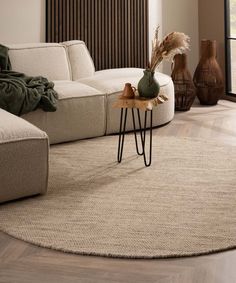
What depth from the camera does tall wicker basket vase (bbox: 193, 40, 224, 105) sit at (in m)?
6.21

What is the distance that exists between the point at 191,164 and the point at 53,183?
37.8 inches

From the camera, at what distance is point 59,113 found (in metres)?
4.69

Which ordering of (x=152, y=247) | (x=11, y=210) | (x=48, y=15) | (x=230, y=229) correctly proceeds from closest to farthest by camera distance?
(x=152, y=247) → (x=230, y=229) → (x=11, y=210) → (x=48, y=15)

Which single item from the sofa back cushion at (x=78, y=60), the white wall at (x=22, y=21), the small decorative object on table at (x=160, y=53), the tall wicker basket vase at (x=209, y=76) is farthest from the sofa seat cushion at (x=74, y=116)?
the tall wicker basket vase at (x=209, y=76)

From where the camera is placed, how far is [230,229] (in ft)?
9.83

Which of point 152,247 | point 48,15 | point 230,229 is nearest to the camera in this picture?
point 152,247

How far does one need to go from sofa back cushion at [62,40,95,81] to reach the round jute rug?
1.19 m

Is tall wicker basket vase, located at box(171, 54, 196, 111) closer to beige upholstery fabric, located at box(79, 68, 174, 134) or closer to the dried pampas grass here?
beige upholstery fabric, located at box(79, 68, 174, 134)

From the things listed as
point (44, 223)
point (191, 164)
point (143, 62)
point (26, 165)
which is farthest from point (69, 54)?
point (44, 223)

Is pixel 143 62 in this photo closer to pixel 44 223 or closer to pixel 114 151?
pixel 114 151

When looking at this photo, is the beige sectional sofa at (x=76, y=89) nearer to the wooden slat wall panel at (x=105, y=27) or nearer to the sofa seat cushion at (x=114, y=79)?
the sofa seat cushion at (x=114, y=79)

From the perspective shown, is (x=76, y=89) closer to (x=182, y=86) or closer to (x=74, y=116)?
(x=74, y=116)

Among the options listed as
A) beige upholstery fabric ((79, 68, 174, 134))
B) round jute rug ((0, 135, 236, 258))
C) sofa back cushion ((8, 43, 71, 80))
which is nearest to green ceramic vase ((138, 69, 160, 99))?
round jute rug ((0, 135, 236, 258))

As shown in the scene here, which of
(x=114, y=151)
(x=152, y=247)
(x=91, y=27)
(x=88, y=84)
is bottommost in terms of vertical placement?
(x=152, y=247)
